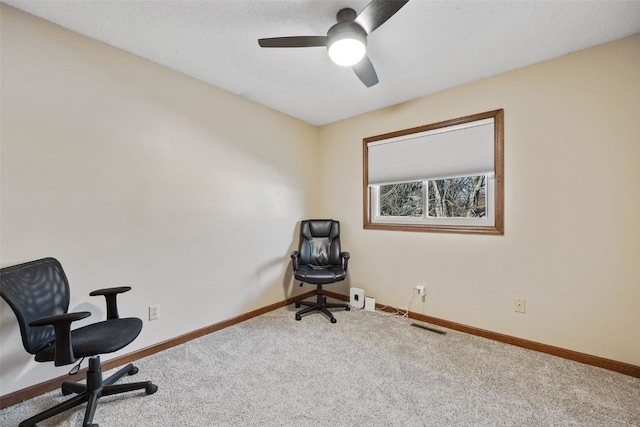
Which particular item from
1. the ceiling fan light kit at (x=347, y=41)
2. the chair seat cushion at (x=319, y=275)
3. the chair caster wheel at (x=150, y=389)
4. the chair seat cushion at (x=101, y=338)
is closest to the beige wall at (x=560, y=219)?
the chair seat cushion at (x=319, y=275)

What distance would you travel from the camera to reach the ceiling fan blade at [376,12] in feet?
4.44

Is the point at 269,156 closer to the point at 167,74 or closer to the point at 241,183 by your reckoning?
the point at 241,183

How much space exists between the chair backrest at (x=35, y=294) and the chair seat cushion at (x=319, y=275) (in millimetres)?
1841

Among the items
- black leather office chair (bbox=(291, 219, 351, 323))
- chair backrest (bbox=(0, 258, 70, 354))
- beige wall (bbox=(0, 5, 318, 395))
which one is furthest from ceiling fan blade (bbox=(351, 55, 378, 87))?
chair backrest (bbox=(0, 258, 70, 354))

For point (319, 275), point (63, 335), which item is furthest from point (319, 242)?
point (63, 335)

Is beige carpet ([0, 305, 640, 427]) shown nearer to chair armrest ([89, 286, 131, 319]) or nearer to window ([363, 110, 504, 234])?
chair armrest ([89, 286, 131, 319])

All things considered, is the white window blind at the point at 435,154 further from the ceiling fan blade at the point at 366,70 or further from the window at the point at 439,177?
the ceiling fan blade at the point at 366,70

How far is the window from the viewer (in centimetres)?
247

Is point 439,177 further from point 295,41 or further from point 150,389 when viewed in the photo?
point 150,389

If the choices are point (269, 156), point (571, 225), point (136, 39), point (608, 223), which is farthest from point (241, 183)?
point (608, 223)

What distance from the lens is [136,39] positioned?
1.93 metres

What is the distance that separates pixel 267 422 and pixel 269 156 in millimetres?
2472

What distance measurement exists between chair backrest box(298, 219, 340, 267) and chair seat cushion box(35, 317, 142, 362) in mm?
1858

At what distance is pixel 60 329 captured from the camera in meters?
1.34
